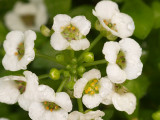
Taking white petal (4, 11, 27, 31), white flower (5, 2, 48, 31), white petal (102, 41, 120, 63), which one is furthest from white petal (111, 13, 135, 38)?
white petal (4, 11, 27, 31)

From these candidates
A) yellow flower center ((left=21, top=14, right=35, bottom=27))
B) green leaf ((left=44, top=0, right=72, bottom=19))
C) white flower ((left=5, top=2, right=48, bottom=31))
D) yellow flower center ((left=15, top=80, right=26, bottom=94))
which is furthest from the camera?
Answer: yellow flower center ((left=21, top=14, right=35, bottom=27))

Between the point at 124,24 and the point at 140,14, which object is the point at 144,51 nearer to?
the point at 140,14

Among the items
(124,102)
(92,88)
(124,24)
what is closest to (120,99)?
(124,102)

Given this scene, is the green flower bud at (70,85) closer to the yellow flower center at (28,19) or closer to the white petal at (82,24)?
the white petal at (82,24)

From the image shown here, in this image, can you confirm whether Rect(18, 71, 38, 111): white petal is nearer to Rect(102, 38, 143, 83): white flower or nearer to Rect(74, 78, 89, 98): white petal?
Rect(74, 78, 89, 98): white petal

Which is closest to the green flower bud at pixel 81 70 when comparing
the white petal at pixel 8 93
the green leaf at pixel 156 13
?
the white petal at pixel 8 93

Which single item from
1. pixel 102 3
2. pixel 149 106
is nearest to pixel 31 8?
pixel 102 3
